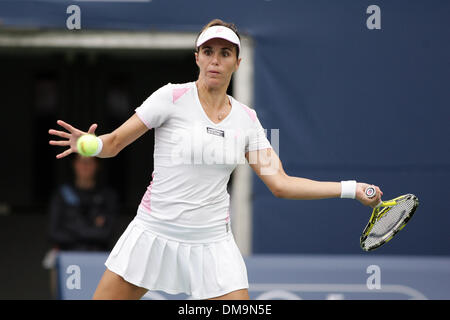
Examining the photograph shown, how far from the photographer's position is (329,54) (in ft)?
16.8

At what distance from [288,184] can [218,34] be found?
751 mm

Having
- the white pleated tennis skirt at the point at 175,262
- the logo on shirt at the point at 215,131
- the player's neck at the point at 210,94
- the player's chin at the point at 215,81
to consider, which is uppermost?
the player's chin at the point at 215,81

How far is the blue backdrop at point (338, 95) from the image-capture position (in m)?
5.07

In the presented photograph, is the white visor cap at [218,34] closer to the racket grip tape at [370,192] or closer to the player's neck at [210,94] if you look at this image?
the player's neck at [210,94]

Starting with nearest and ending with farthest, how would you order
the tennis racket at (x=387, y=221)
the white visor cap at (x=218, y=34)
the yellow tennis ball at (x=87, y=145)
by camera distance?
the yellow tennis ball at (x=87, y=145) → the white visor cap at (x=218, y=34) → the tennis racket at (x=387, y=221)

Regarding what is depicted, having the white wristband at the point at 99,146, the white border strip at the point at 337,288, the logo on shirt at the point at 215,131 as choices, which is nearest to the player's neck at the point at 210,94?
the logo on shirt at the point at 215,131

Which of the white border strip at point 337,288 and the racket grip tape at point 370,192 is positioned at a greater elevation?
the racket grip tape at point 370,192

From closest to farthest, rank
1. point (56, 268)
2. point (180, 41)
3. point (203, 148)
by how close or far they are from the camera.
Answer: point (203, 148), point (56, 268), point (180, 41)

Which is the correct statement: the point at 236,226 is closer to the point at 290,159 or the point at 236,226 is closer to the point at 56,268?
the point at 290,159

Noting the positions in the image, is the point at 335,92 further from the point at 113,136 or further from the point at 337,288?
the point at 113,136

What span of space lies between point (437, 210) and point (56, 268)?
9.55 feet

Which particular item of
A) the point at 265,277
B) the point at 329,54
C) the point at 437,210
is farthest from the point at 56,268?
the point at 437,210

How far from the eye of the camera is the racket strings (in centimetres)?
316

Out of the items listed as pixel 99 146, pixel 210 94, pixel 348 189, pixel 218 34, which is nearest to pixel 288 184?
pixel 348 189
